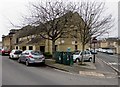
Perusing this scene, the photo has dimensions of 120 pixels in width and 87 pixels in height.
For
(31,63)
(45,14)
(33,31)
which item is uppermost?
(45,14)

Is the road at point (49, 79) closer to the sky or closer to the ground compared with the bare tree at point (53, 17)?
closer to the ground

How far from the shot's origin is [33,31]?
25.4 meters

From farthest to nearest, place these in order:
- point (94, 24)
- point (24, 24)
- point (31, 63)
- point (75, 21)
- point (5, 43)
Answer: point (5, 43), point (24, 24), point (75, 21), point (94, 24), point (31, 63)

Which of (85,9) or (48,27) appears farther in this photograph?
(48,27)

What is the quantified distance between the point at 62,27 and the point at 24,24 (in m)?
4.58

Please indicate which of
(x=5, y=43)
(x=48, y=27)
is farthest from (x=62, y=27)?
(x=5, y=43)

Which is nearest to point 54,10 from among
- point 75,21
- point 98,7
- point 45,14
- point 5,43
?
point 45,14

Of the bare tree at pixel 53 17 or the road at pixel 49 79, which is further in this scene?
the bare tree at pixel 53 17

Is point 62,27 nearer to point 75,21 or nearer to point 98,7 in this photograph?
point 75,21

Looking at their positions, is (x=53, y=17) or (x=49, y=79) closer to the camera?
(x=49, y=79)

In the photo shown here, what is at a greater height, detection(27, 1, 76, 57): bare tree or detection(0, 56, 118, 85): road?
detection(27, 1, 76, 57): bare tree

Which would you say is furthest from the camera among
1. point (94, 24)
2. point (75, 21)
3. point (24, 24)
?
point (24, 24)

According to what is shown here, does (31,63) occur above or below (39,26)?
below

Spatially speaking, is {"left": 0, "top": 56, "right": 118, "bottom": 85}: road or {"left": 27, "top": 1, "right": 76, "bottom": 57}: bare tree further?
{"left": 27, "top": 1, "right": 76, "bottom": 57}: bare tree
